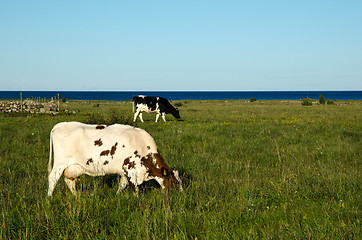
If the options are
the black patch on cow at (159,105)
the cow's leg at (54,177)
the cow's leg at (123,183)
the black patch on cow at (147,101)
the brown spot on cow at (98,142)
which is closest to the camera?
the cow's leg at (54,177)

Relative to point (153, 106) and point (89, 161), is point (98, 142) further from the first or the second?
point (153, 106)

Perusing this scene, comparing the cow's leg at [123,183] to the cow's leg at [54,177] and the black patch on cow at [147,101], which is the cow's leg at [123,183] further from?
the black patch on cow at [147,101]

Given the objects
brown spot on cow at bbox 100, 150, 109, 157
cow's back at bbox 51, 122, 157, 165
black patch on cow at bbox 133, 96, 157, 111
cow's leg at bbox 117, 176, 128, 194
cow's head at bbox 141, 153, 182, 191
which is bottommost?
cow's leg at bbox 117, 176, 128, 194

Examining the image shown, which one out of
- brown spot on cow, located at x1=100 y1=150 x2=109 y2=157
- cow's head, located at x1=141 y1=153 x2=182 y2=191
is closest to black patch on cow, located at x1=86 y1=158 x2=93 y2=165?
brown spot on cow, located at x1=100 y1=150 x2=109 y2=157

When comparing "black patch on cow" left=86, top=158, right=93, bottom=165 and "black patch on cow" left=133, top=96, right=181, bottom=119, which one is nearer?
"black patch on cow" left=86, top=158, right=93, bottom=165

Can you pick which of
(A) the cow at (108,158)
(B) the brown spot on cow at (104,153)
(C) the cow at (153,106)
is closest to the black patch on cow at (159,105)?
(C) the cow at (153,106)

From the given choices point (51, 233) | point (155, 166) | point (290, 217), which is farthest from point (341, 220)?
point (51, 233)

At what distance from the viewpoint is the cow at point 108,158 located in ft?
19.1

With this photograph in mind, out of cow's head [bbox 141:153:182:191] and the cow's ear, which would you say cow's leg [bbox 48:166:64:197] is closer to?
cow's head [bbox 141:153:182:191]

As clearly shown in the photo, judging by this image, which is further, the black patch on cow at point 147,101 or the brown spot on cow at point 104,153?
the black patch on cow at point 147,101

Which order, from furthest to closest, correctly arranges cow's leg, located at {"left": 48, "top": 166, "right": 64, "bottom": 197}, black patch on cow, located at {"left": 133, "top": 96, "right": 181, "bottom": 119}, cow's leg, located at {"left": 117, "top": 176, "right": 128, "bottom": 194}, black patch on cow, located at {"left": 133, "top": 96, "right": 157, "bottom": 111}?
black patch on cow, located at {"left": 133, "top": 96, "right": 157, "bottom": 111} < black patch on cow, located at {"left": 133, "top": 96, "right": 181, "bottom": 119} < cow's leg, located at {"left": 117, "top": 176, "right": 128, "bottom": 194} < cow's leg, located at {"left": 48, "top": 166, "right": 64, "bottom": 197}

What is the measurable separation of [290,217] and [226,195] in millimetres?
1400

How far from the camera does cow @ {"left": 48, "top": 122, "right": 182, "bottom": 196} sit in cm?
581

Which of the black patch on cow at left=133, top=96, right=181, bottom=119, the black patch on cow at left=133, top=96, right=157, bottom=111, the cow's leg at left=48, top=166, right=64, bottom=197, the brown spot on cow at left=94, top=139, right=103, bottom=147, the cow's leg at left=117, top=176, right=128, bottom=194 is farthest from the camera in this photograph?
the black patch on cow at left=133, top=96, right=157, bottom=111
